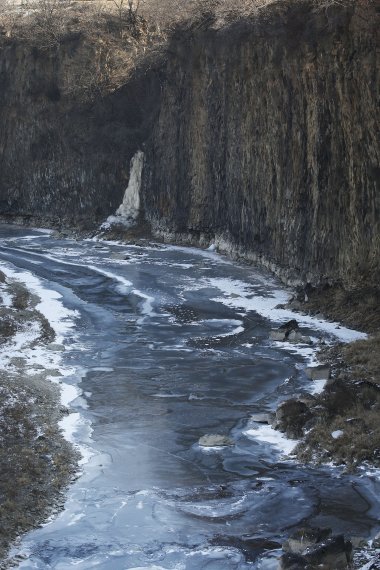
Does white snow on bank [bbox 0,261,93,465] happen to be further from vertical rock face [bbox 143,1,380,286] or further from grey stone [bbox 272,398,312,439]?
vertical rock face [bbox 143,1,380,286]

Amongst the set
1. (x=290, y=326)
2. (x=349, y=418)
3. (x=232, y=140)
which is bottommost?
(x=349, y=418)

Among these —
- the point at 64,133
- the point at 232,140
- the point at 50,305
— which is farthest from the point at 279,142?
the point at 64,133

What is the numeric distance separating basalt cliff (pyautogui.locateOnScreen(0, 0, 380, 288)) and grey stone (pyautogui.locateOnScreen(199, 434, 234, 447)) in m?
10.3

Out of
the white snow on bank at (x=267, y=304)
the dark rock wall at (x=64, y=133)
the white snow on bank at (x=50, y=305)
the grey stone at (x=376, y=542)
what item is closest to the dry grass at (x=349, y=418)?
the grey stone at (x=376, y=542)

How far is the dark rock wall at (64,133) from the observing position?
52.2 metres

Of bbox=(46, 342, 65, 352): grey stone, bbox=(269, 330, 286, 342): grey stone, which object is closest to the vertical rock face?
bbox=(269, 330, 286, 342): grey stone

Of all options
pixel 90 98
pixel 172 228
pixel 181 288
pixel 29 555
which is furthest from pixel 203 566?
pixel 90 98

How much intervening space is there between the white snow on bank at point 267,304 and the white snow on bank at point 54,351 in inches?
201

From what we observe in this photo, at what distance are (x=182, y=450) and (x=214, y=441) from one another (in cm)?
62

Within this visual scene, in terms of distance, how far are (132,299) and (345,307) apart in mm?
7953

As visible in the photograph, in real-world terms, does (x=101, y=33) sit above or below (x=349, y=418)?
above

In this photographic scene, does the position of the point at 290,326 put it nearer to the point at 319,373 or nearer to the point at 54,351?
the point at 319,373

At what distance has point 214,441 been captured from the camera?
57.0 feet

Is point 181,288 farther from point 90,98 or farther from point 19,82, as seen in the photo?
point 19,82
